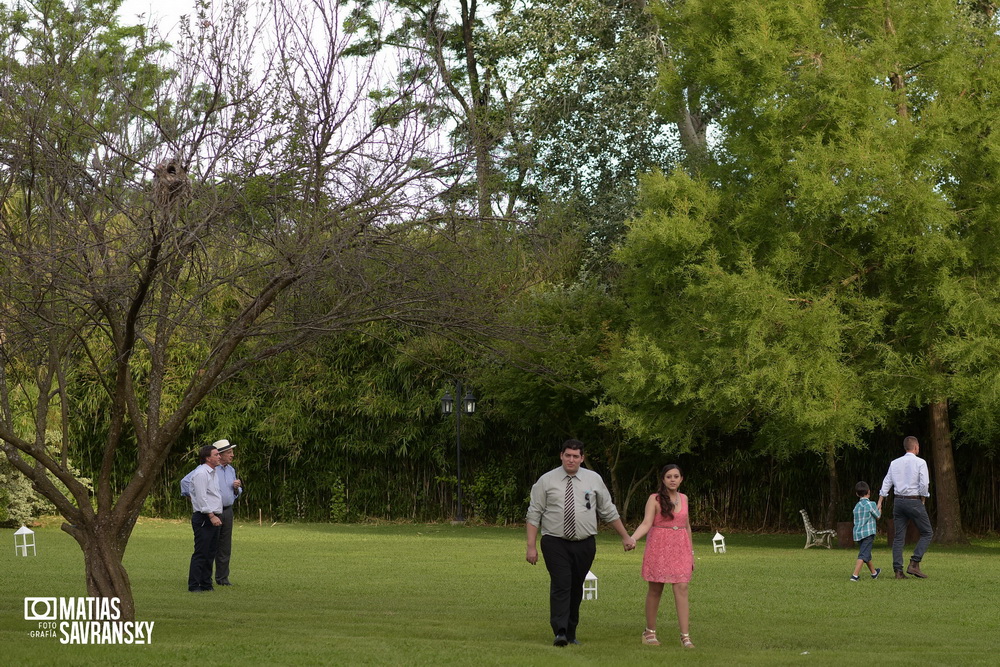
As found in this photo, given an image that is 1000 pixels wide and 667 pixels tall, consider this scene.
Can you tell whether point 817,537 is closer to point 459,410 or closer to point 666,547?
point 459,410

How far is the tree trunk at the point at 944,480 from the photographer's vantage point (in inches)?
879

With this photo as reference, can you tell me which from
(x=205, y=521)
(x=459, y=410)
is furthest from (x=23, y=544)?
(x=459, y=410)

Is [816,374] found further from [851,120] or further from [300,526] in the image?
[300,526]

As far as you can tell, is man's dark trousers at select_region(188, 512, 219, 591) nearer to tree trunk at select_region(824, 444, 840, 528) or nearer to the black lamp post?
the black lamp post

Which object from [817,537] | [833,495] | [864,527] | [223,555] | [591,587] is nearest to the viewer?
[591,587]

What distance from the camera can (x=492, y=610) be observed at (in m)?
12.3

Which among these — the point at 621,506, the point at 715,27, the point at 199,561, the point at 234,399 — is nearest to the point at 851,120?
the point at 715,27

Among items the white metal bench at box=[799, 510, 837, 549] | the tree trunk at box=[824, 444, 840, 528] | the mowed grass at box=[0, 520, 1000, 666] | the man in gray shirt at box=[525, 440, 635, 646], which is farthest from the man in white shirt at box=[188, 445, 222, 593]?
the tree trunk at box=[824, 444, 840, 528]

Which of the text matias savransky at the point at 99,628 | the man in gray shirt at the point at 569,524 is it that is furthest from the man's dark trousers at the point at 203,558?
the man in gray shirt at the point at 569,524

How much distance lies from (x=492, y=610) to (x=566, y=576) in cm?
267

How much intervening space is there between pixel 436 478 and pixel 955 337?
13.5 metres

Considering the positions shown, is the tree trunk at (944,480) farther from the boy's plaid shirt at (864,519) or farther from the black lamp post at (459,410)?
the black lamp post at (459,410)

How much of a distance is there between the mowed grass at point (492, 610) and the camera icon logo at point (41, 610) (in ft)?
0.38

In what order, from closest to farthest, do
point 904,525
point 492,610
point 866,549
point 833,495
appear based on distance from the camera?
1. point 492,610
2. point 866,549
3. point 904,525
4. point 833,495
